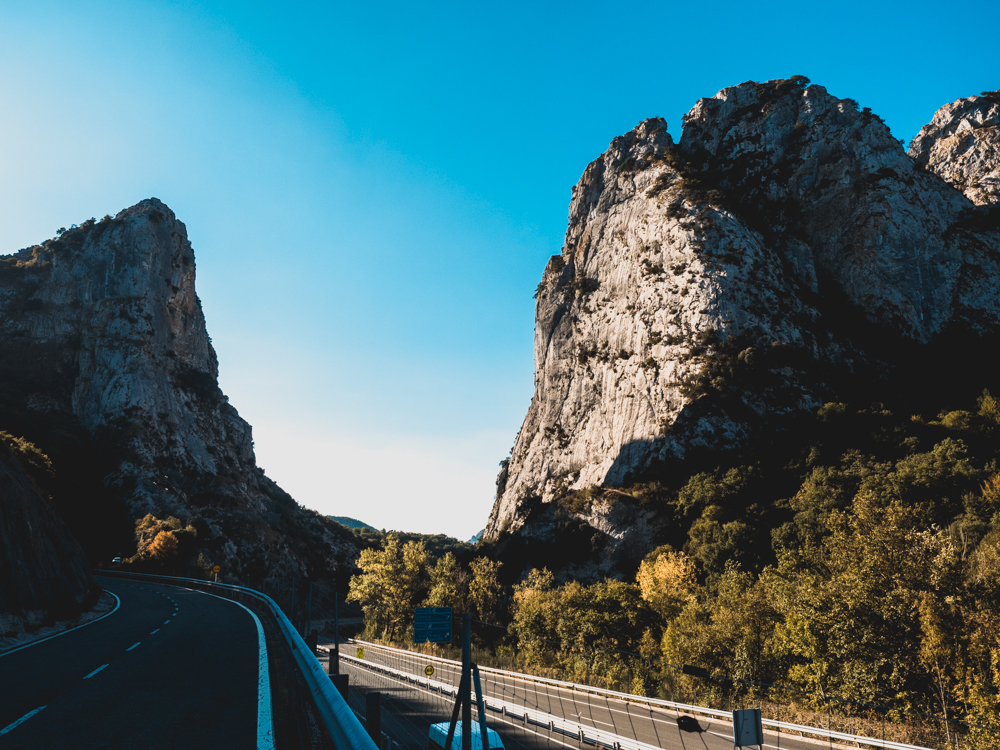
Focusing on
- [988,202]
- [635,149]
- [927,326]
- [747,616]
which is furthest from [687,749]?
[988,202]

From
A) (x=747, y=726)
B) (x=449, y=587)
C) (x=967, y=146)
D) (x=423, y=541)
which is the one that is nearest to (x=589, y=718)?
(x=747, y=726)

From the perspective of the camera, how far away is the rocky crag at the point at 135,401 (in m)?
71.1

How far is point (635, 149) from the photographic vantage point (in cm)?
10700

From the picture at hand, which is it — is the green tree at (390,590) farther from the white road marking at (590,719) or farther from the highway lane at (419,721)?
the white road marking at (590,719)

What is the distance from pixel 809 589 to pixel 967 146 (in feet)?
441

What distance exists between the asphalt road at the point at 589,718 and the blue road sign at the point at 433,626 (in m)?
12.1

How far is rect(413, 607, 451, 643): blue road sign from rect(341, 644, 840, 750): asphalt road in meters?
12.1

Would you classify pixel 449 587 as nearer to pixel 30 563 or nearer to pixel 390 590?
pixel 390 590

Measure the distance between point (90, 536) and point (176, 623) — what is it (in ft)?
190

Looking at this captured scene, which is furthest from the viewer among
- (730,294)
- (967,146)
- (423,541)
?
(967,146)

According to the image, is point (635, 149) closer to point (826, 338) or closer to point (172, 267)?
point (826, 338)

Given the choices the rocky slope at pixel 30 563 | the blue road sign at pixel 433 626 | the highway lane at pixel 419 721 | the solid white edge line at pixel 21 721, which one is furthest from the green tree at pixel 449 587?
the solid white edge line at pixel 21 721

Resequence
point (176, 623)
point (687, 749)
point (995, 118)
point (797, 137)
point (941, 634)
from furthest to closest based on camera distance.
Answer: point (995, 118) < point (797, 137) < point (941, 634) < point (687, 749) < point (176, 623)

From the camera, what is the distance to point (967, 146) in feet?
387
